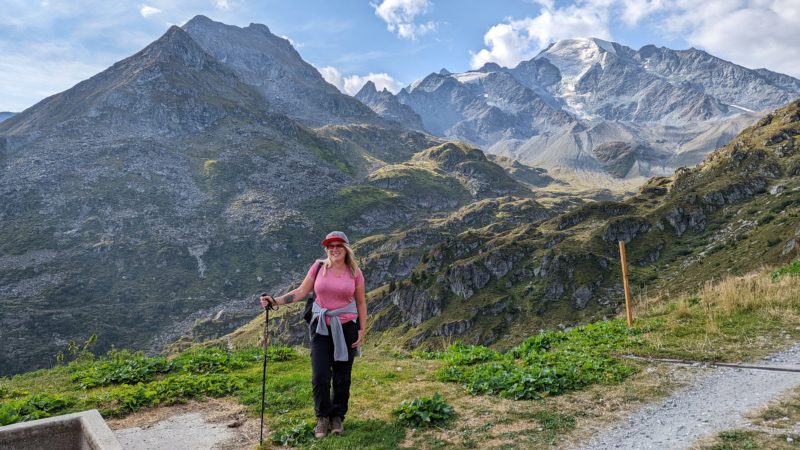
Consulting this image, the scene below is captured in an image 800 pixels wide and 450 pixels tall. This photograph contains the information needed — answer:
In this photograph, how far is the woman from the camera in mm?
9305

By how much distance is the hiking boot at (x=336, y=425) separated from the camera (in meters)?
9.48

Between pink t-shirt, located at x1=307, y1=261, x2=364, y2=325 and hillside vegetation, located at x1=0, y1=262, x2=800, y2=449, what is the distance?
259 cm

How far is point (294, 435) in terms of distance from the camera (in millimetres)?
9609

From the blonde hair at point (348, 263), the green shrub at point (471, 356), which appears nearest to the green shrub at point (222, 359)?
the green shrub at point (471, 356)

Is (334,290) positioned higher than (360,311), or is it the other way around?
(334,290)

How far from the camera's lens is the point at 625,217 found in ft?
542

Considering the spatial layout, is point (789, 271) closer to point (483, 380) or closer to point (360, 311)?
point (483, 380)

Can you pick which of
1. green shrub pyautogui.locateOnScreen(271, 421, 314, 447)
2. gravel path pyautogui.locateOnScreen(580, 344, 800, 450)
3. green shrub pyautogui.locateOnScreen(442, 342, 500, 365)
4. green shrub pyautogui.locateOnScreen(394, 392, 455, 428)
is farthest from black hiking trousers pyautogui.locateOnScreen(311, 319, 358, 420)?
green shrub pyautogui.locateOnScreen(442, 342, 500, 365)

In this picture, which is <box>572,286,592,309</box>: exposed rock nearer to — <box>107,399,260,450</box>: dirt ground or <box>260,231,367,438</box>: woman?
<box>107,399,260,450</box>: dirt ground

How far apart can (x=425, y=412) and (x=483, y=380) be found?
2.81 metres

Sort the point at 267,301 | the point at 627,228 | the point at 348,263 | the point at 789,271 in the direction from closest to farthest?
the point at 348,263, the point at 267,301, the point at 789,271, the point at 627,228

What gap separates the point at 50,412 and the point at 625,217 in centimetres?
17793

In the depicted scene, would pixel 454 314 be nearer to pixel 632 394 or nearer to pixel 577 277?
pixel 577 277

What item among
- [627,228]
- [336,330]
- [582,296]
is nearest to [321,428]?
[336,330]
